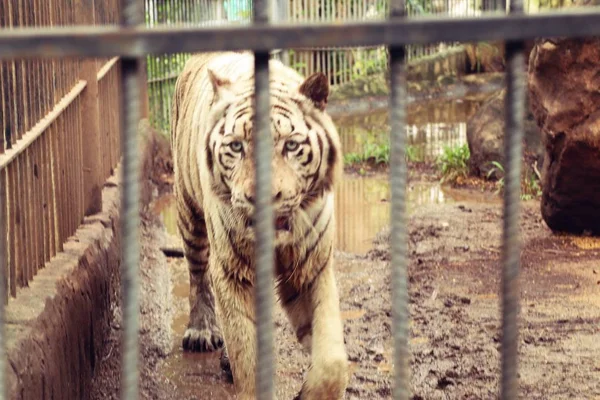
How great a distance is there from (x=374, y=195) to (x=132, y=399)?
23.9 ft

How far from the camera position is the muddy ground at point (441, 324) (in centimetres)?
453

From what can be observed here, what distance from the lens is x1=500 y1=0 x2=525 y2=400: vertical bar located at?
5.98 ft

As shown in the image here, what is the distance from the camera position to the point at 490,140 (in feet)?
30.0

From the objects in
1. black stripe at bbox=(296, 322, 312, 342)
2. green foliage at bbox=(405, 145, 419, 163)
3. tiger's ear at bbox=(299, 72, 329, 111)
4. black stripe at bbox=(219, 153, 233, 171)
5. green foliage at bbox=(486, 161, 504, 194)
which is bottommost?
green foliage at bbox=(405, 145, 419, 163)

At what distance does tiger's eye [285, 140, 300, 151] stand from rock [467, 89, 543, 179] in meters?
5.66

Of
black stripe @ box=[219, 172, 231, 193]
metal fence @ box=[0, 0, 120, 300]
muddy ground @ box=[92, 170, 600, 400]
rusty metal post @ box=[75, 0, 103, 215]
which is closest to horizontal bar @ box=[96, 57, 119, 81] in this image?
metal fence @ box=[0, 0, 120, 300]

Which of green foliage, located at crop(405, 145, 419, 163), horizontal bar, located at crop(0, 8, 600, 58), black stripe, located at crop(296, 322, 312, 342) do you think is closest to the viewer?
horizontal bar, located at crop(0, 8, 600, 58)

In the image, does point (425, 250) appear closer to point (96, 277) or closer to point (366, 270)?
point (366, 270)

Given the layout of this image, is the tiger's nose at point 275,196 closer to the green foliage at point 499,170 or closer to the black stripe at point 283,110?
the black stripe at point 283,110

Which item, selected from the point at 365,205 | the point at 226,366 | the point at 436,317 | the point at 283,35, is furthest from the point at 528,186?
the point at 283,35

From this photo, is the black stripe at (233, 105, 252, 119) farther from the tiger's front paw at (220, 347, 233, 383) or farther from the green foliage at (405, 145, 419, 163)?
the green foliage at (405, 145, 419, 163)

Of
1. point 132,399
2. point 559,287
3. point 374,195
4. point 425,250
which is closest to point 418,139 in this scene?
point 374,195

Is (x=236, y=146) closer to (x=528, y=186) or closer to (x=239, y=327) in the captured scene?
Answer: (x=239, y=327)

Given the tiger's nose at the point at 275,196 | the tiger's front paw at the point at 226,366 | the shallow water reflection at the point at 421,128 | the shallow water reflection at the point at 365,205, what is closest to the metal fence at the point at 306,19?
the shallow water reflection at the point at 421,128
